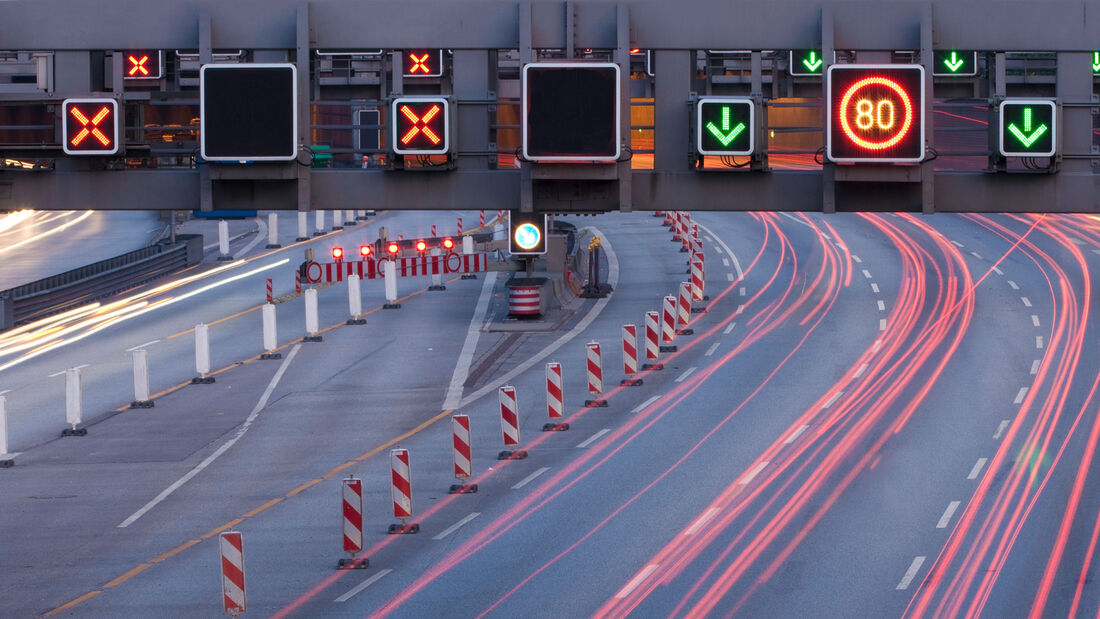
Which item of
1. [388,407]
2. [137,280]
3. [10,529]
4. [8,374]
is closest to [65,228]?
[137,280]

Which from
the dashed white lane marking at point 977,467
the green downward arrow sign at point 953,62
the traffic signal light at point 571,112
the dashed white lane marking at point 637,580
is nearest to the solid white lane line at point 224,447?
the dashed white lane marking at point 637,580

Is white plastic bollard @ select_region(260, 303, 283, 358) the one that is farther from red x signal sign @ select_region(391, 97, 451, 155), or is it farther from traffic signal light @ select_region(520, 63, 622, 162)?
traffic signal light @ select_region(520, 63, 622, 162)

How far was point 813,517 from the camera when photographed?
18.9 metres

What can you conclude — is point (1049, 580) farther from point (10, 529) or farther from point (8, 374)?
point (8, 374)

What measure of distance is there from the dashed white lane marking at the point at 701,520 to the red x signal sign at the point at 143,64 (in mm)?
14387

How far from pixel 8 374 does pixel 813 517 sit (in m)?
19.4

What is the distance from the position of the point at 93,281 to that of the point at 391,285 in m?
8.95

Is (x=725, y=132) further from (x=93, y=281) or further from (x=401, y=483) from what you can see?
(x=93, y=281)

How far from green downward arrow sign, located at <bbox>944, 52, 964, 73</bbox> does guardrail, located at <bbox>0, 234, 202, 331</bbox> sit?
23897 millimetres

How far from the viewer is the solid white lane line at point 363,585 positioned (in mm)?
15734

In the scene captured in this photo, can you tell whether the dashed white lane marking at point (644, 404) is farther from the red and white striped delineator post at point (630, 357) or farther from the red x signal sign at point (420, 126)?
the red x signal sign at point (420, 126)

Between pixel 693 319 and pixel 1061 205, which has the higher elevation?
pixel 1061 205

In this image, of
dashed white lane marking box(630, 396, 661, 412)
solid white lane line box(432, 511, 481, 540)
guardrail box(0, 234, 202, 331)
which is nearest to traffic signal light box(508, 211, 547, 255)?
dashed white lane marking box(630, 396, 661, 412)

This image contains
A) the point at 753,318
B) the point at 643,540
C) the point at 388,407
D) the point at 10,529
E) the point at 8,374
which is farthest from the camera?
the point at 753,318
